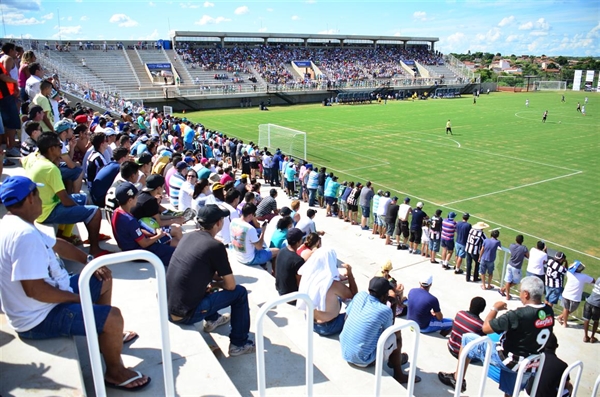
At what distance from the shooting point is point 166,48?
200 feet

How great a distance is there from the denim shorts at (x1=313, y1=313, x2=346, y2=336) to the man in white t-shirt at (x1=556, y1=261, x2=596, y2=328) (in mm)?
5683

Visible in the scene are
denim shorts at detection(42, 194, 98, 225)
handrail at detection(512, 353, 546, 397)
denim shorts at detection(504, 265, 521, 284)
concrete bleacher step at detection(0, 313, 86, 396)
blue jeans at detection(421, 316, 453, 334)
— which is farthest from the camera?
denim shorts at detection(504, 265, 521, 284)

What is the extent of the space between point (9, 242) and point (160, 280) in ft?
4.53

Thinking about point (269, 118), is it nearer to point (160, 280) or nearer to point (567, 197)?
point (567, 197)

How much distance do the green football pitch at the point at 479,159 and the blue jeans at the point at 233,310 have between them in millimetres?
11262

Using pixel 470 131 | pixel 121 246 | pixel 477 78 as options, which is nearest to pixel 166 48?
pixel 470 131

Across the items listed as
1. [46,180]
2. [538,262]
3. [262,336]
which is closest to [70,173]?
[46,180]

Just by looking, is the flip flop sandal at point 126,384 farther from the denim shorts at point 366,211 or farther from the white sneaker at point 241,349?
the denim shorts at point 366,211

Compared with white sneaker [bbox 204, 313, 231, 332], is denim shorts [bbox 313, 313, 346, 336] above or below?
below

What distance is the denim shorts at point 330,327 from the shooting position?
17.8ft

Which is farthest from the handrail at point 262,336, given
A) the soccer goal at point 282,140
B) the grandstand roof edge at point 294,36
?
the grandstand roof edge at point 294,36

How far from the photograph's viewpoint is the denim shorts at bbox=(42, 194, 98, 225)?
5270mm

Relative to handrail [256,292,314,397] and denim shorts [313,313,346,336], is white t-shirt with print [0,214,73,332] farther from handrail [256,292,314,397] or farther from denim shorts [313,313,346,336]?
denim shorts [313,313,346,336]

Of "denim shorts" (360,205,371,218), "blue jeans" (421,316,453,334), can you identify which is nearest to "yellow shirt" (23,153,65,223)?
"blue jeans" (421,316,453,334)
